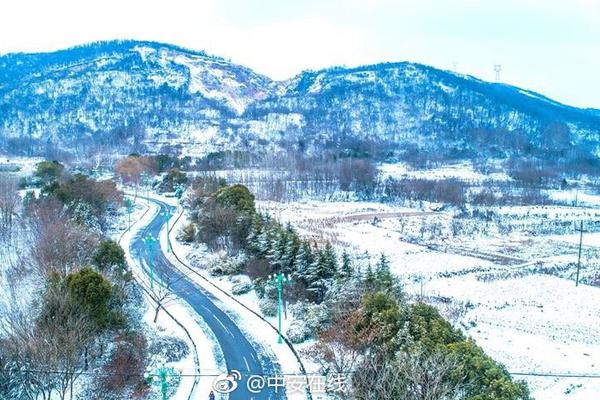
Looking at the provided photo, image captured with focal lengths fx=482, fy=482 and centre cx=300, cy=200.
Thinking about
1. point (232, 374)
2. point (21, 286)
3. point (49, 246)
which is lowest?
point (232, 374)

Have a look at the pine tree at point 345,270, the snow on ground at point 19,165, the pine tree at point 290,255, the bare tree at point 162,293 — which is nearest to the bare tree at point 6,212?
the bare tree at point 162,293

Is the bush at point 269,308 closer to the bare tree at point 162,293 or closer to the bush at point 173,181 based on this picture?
the bare tree at point 162,293

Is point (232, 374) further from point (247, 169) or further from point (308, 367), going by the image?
point (247, 169)

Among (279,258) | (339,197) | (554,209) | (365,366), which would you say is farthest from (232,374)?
(554,209)

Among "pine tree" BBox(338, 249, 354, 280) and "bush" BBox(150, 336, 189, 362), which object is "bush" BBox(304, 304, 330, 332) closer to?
"pine tree" BBox(338, 249, 354, 280)

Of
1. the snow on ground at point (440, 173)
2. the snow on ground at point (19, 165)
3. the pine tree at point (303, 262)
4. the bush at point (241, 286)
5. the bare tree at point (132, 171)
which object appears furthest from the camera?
the snow on ground at point (440, 173)

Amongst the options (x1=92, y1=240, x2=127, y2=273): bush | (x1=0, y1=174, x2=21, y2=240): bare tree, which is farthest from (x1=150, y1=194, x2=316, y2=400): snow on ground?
(x1=0, y1=174, x2=21, y2=240): bare tree
